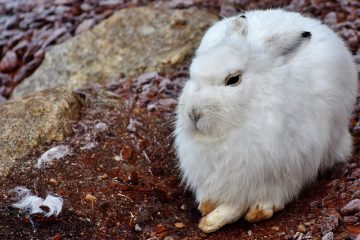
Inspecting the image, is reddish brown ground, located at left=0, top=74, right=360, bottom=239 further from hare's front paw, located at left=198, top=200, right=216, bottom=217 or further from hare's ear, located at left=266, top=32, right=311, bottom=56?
hare's ear, located at left=266, top=32, right=311, bottom=56

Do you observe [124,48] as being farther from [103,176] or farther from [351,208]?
[351,208]

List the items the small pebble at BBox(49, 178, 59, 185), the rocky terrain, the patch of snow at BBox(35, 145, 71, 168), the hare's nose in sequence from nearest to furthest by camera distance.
Result: the hare's nose
the rocky terrain
the small pebble at BBox(49, 178, 59, 185)
the patch of snow at BBox(35, 145, 71, 168)

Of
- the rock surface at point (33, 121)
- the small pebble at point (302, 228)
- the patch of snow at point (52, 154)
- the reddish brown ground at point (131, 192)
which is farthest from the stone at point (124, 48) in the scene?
the small pebble at point (302, 228)

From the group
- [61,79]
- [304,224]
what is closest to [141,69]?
[61,79]

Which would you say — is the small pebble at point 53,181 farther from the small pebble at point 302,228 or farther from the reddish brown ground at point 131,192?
the small pebble at point 302,228

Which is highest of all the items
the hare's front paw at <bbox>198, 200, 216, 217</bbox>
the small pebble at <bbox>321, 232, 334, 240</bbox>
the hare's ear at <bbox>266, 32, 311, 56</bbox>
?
the hare's ear at <bbox>266, 32, 311, 56</bbox>

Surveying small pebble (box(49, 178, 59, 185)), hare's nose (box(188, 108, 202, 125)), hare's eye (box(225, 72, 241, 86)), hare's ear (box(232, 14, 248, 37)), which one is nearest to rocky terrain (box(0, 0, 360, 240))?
small pebble (box(49, 178, 59, 185))
